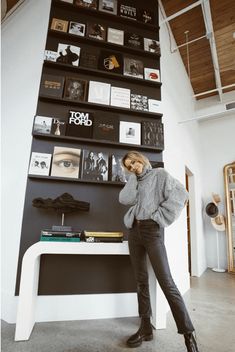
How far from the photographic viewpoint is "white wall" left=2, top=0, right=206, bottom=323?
6.18ft

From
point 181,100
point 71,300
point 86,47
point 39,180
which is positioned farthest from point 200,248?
point 86,47

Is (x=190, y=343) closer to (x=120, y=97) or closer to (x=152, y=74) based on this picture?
(x=120, y=97)

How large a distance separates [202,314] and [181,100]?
3342 mm

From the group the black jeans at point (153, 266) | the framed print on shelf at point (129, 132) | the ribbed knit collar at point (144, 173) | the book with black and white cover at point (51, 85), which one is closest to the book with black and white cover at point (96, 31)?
the book with black and white cover at point (51, 85)

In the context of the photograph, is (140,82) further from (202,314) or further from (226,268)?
(226,268)

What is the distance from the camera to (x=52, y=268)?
193 centimetres

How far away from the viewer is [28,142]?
7.02 ft

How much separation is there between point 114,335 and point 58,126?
6.14ft

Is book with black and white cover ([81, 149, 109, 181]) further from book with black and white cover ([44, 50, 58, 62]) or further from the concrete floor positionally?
the concrete floor

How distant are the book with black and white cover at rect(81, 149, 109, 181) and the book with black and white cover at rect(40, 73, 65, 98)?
0.66 metres

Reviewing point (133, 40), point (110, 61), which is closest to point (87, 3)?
point (133, 40)

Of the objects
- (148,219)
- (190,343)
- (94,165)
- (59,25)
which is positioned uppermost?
(59,25)

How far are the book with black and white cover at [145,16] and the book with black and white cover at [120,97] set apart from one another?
1.12 metres

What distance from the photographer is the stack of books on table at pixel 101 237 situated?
1.73m
